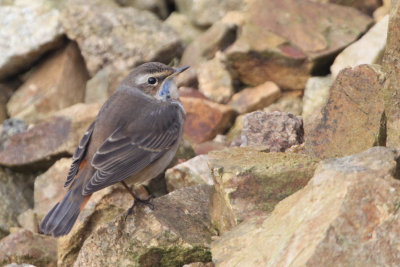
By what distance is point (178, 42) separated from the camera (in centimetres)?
873

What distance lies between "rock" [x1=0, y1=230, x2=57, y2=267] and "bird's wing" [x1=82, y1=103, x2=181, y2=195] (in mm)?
1183

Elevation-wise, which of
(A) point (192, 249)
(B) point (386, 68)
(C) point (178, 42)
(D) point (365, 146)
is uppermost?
(B) point (386, 68)

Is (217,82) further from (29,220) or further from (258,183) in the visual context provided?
(258,183)

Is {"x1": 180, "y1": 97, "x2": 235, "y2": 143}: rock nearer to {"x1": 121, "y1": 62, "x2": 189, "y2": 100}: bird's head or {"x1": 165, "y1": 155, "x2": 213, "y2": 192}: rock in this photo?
{"x1": 165, "y1": 155, "x2": 213, "y2": 192}: rock

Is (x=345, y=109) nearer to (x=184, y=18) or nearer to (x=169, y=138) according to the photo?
(x=169, y=138)

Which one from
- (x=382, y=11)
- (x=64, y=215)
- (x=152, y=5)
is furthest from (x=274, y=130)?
(x=152, y=5)

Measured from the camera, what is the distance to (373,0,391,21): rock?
809 cm

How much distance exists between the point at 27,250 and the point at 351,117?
300 cm

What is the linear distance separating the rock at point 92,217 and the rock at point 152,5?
13.9 ft

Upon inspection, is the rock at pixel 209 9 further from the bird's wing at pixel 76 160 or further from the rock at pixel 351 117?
the rock at pixel 351 117

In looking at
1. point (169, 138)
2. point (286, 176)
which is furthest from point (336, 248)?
point (169, 138)

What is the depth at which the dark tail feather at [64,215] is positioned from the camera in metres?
4.86

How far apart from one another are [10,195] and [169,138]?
8.60ft

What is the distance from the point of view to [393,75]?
15.2ft
